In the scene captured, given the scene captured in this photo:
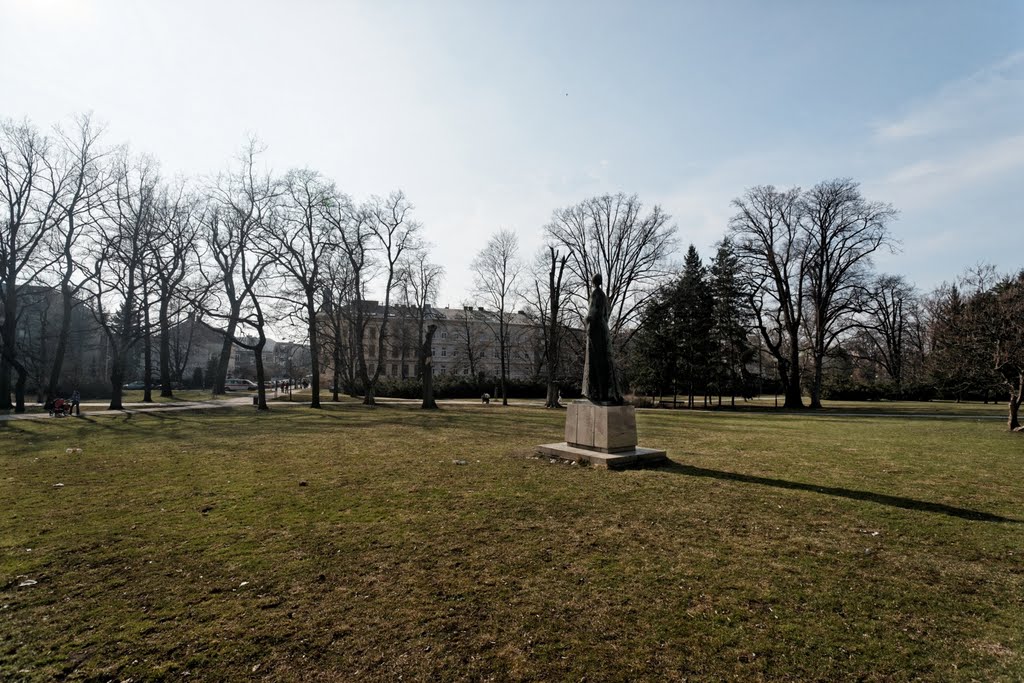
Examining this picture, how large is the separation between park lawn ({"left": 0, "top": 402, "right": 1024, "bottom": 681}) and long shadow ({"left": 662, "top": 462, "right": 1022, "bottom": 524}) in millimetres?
61

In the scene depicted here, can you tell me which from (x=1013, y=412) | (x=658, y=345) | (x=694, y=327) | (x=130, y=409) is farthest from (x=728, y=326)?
(x=130, y=409)

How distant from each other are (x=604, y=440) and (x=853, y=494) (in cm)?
406

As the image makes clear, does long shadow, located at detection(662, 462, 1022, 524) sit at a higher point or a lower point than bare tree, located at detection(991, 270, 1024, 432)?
lower

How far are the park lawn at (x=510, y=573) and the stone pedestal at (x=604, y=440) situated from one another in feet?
1.99

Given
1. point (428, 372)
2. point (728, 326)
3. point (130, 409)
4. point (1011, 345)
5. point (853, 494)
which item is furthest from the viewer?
point (728, 326)

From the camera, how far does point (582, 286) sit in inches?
1443

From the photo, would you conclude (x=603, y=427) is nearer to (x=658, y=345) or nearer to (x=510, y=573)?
(x=510, y=573)

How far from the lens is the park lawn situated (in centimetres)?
331

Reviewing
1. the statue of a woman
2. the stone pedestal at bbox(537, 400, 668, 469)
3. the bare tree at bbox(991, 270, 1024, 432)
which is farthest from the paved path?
the bare tree at bbox(991, 270, 1024, 432)

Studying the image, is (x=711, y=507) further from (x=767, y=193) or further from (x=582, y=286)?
(x=767, y=193)

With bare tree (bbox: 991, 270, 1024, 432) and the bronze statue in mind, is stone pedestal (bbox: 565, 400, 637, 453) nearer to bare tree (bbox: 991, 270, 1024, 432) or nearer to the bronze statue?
bare tree (bbox: 991, 270, 1024, 432)

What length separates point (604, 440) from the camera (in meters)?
9.98

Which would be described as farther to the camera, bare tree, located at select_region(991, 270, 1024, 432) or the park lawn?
bare tree, located at select_region(991, 270, 1024, 432)

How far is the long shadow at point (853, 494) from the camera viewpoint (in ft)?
21.5
